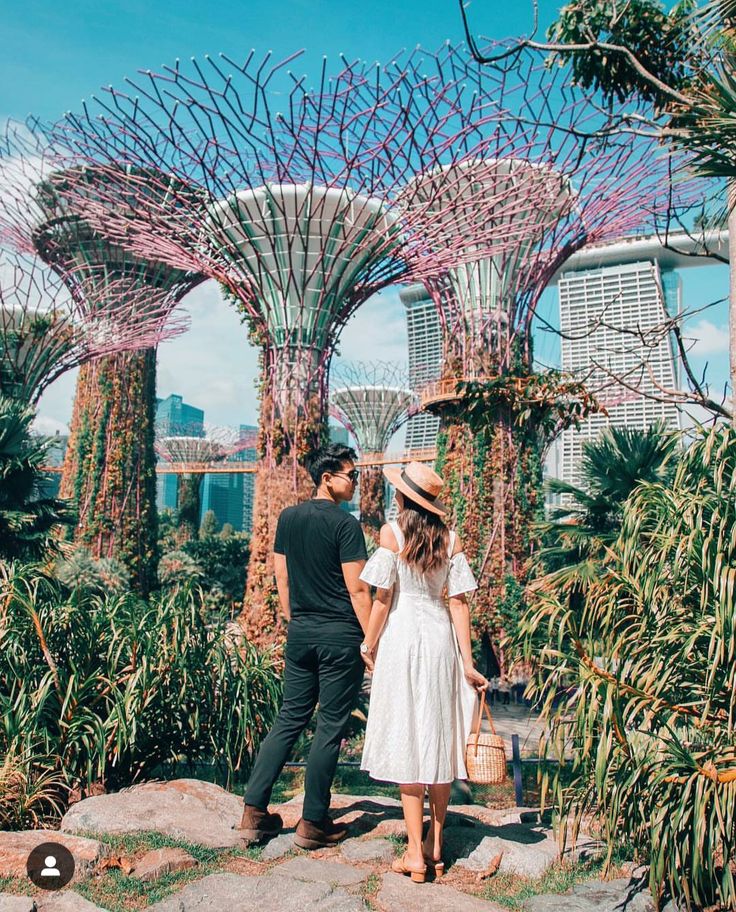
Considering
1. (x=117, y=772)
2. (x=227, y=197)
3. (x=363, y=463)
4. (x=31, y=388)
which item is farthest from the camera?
(x=363, y=463)

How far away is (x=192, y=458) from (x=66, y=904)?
3510 centimetres

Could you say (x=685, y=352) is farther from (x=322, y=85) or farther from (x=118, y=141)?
(x=118, y=141)

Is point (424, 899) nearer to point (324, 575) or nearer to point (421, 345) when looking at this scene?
point (324, 575)

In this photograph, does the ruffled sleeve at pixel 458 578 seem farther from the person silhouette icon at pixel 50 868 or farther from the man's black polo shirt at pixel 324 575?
the person silhouette icon at pixel 50 868

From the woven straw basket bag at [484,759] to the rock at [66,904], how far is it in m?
1.29

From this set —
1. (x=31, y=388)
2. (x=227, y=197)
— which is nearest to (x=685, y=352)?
(x=227, y=197)

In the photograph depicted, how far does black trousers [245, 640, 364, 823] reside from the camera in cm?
303

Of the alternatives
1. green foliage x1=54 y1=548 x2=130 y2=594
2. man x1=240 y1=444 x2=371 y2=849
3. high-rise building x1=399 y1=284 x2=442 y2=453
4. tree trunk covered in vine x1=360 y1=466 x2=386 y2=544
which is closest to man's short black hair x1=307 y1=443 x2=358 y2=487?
man x1=240 y1=444 x2=371 y2=849

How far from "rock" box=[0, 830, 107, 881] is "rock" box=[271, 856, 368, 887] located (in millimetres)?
661

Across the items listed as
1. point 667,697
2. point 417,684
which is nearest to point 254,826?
point 417,684

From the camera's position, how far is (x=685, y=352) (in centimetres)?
542

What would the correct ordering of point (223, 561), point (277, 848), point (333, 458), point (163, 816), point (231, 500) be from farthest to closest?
point (231, 500) < point (223, 561) < point (163, 816) < point (333, 458) < point (277, 848)

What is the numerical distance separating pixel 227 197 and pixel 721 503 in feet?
25.9

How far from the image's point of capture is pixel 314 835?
9.95 ft
